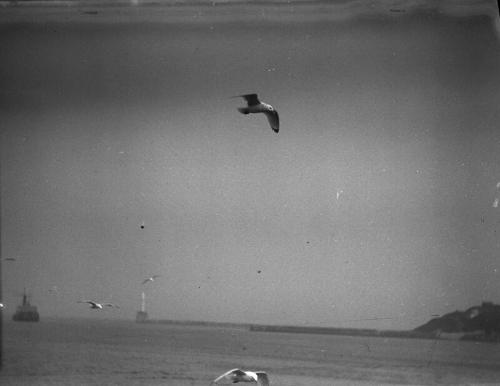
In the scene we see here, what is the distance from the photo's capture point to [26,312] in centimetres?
198

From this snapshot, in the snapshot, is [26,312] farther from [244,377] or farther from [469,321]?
[469,321]

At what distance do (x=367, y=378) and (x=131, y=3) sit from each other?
382 inches

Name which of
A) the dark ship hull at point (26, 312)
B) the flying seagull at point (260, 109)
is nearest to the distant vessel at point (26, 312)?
the dark ship hull at point (26, 312)

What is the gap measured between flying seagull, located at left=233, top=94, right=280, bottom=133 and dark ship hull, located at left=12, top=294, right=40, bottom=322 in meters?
0.90

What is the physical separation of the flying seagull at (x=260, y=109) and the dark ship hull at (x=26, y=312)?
2.96ft

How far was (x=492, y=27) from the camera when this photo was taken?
5.40 ft

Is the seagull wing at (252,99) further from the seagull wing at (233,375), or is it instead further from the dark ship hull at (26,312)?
the dark ship hull at (26,312)

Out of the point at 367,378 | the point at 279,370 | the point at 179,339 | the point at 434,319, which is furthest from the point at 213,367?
the point at 434,319

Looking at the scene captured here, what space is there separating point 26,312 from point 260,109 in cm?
98

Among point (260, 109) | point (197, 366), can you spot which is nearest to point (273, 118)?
point (260, 109)

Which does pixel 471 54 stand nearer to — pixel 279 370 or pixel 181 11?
pixel 181 11

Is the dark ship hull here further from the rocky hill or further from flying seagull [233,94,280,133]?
the rocky hill

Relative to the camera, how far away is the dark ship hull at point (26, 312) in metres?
1.96

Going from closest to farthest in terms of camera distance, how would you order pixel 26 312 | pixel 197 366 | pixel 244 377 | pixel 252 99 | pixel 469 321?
1. pixel 252 99
2. pixel 244 377
3. pixel 26 312
4. pixel 469 321
5. pixel 197 366
